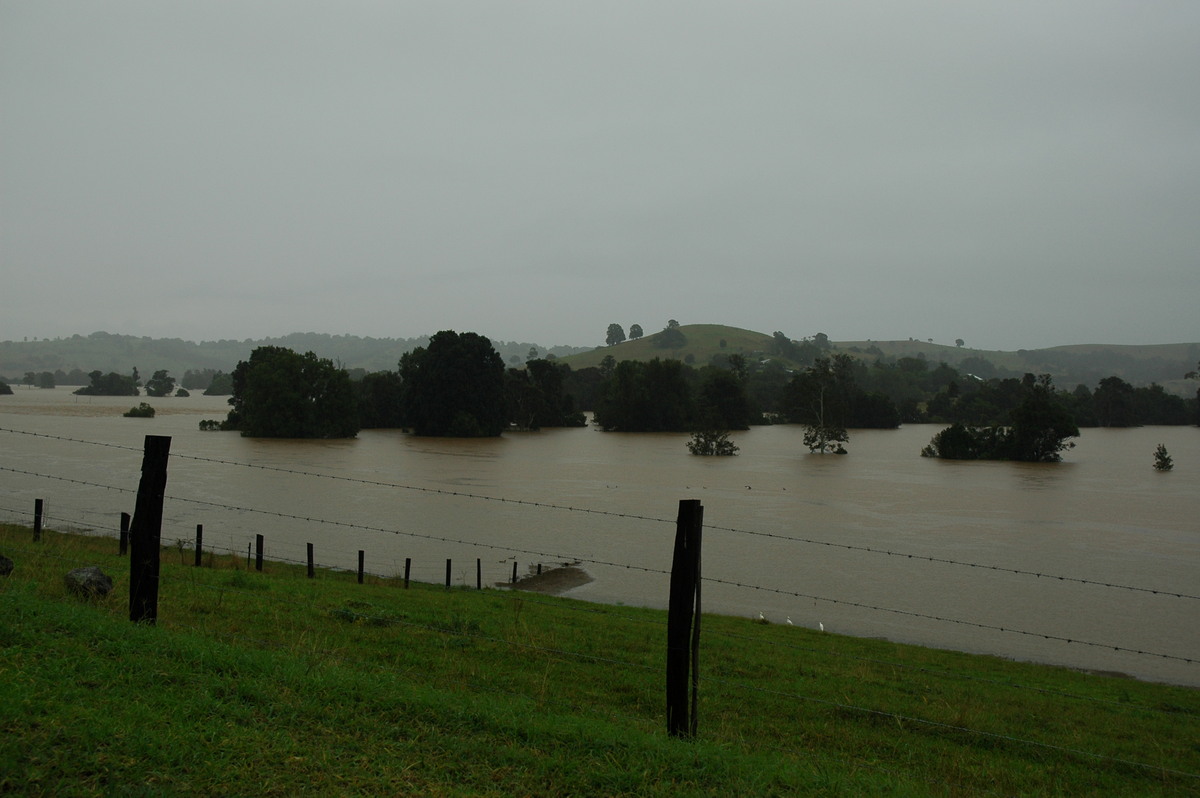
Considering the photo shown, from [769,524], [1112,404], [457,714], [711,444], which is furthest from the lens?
[1112,404]

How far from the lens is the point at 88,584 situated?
774cm

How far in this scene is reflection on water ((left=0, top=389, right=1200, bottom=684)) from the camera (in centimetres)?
2122

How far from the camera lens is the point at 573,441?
85.1 m

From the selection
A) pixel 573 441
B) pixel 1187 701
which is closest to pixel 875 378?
pixel 573 441

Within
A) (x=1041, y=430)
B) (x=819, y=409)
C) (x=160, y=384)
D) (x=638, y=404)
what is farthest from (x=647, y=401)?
(x=160, y=384)

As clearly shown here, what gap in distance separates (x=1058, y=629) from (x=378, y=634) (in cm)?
1736

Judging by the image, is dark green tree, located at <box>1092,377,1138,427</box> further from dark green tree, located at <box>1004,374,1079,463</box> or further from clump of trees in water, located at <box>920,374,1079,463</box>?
dark green tree, located at <box>1004,374,1079,463</box>

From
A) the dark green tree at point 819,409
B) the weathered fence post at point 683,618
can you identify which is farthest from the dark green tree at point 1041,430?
the weathered fence post at point 683,618

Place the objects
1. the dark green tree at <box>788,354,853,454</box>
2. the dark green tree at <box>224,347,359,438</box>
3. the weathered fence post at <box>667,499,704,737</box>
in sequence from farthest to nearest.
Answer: the dark green tree at <box>788,354,853,454</box>
the dark green tree at <box>224,347,359,438</box>
the weathered fence post at <box>667,499,704,737</box>

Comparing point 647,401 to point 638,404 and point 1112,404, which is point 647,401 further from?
point 1112,404

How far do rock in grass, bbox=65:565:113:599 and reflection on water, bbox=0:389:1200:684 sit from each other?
8308 mm

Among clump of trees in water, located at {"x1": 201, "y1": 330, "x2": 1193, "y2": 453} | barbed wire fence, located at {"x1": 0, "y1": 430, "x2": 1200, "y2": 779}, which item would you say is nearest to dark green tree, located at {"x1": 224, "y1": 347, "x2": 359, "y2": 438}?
clump of trees in water, located at {"x1": 201, "y1": 330, "x2": 1193, "y2": 453}

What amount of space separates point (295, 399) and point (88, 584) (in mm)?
74296

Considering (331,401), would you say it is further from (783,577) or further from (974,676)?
(974,676)
